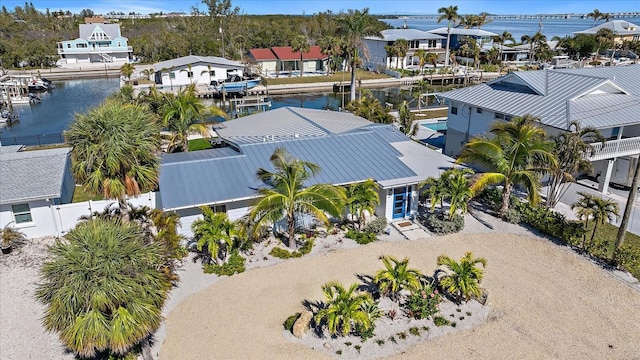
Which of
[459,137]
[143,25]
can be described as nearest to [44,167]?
[459,137]

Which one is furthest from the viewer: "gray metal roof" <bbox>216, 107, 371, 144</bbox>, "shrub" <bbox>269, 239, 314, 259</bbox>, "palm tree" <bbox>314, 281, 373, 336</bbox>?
"gray metal roof" <bbox>216, 107, 371, 144</bbox>

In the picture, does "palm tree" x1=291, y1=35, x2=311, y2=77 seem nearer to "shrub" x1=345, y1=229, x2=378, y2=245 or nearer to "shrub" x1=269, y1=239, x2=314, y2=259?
"shrub" x1=345, y1=229, x2=378, y2=245

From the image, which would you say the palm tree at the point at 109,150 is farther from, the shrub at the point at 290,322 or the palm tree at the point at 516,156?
the palm tree at the point at 516,156

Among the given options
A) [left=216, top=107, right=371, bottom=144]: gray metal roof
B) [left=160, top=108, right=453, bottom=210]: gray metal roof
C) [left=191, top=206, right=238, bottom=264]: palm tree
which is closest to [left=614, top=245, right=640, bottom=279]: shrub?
[left=160, top=108, right=453, bottom=210]: gray metal roof

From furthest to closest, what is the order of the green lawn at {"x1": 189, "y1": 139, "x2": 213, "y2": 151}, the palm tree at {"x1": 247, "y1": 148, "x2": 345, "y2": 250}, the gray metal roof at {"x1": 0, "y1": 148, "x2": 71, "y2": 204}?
the green lawn at {"x1": 189, "y1": 139, "x2": 213, "y2": 151} → the gray metal roof at {"x1": 0, "y1": 148, "x2": 71, "y2": 204} → the palm tree at {"x1": 247, "y1": 148, "x2": 345, "y2": 250}

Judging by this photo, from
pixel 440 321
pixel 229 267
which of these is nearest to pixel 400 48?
pixel 229 267

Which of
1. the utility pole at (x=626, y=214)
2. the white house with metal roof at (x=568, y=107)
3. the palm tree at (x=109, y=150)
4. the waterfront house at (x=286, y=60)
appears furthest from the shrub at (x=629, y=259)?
the waterfront house at (x=286, y=60)

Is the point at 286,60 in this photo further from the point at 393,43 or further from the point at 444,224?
the point at 444,224
